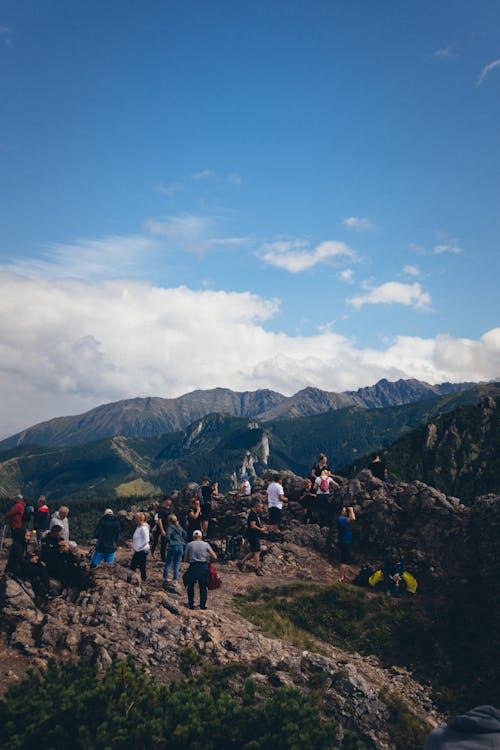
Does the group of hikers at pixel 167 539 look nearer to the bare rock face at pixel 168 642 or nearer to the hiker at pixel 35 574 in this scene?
the hiker at pixel 35 574

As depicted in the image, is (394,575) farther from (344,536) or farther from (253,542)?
(253,542)

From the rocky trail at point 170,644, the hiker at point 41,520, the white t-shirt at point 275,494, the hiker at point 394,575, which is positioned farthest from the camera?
the white t-shirt at point 275,494

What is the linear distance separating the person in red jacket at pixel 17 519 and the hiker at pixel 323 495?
57.0 ft

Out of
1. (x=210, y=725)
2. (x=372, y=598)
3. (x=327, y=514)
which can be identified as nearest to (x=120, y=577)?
(x=210, y=725)

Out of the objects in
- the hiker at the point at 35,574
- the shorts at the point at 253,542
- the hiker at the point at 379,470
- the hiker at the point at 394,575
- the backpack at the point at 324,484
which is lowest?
the hiker at the point at 394,575

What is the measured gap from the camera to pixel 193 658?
14.4 metres

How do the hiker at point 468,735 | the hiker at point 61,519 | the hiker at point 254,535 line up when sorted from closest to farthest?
the hiker at point 468,735, the hiker at point 61,519, the hiker at point 254,535

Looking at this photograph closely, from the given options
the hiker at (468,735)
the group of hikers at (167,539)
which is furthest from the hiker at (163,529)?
the hiker at (468,735)

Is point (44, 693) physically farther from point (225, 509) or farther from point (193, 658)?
point (225, 509)

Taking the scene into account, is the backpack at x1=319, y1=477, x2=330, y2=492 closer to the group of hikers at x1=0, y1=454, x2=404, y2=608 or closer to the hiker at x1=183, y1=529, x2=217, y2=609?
the group of hikers at x1=0, y1=454, x2=404, y2=608

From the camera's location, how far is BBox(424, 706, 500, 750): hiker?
6.96m

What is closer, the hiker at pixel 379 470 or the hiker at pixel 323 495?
the hiker at pixel 323 495

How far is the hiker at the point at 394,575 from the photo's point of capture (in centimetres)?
2291

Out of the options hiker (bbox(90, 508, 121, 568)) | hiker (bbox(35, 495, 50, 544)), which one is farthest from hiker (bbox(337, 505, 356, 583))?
hiker (bbox(35, 495, 50, 544))
